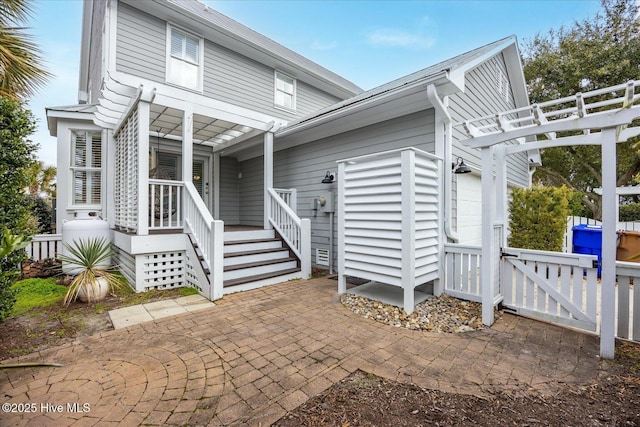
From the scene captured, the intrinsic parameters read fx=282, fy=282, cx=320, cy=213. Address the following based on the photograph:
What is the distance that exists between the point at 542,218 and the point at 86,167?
1032 centimetres

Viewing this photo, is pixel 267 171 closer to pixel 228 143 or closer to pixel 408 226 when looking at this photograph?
pixel 228 143

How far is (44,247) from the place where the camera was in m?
6.55

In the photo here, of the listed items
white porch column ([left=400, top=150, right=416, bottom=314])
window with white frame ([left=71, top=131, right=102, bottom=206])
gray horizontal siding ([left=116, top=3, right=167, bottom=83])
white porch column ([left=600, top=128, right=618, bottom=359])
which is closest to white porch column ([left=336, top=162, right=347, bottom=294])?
white porch column ([left=400, top=150, right=416, bottom=314])

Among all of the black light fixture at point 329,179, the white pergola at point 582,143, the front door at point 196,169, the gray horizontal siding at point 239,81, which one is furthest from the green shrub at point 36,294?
the white pergola at point 582,143

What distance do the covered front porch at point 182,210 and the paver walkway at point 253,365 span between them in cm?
147

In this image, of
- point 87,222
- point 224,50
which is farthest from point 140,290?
point 224,50

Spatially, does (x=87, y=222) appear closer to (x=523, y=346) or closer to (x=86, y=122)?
(x=86, y=122)

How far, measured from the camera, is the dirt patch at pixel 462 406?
6.28 ft

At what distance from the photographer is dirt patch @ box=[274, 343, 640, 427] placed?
191 cm

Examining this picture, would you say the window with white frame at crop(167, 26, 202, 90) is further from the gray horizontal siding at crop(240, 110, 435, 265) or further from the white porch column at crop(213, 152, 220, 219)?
the gray horizontal siding at crop(240, 110, 435, 265)

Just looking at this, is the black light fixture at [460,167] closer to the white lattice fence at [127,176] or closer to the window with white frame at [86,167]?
the white lattice fence at [127,176]

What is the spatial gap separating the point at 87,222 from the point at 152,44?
443 cm

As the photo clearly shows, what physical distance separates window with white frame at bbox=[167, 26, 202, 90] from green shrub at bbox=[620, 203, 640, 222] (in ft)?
60.7

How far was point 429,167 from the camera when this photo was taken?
4367mm
